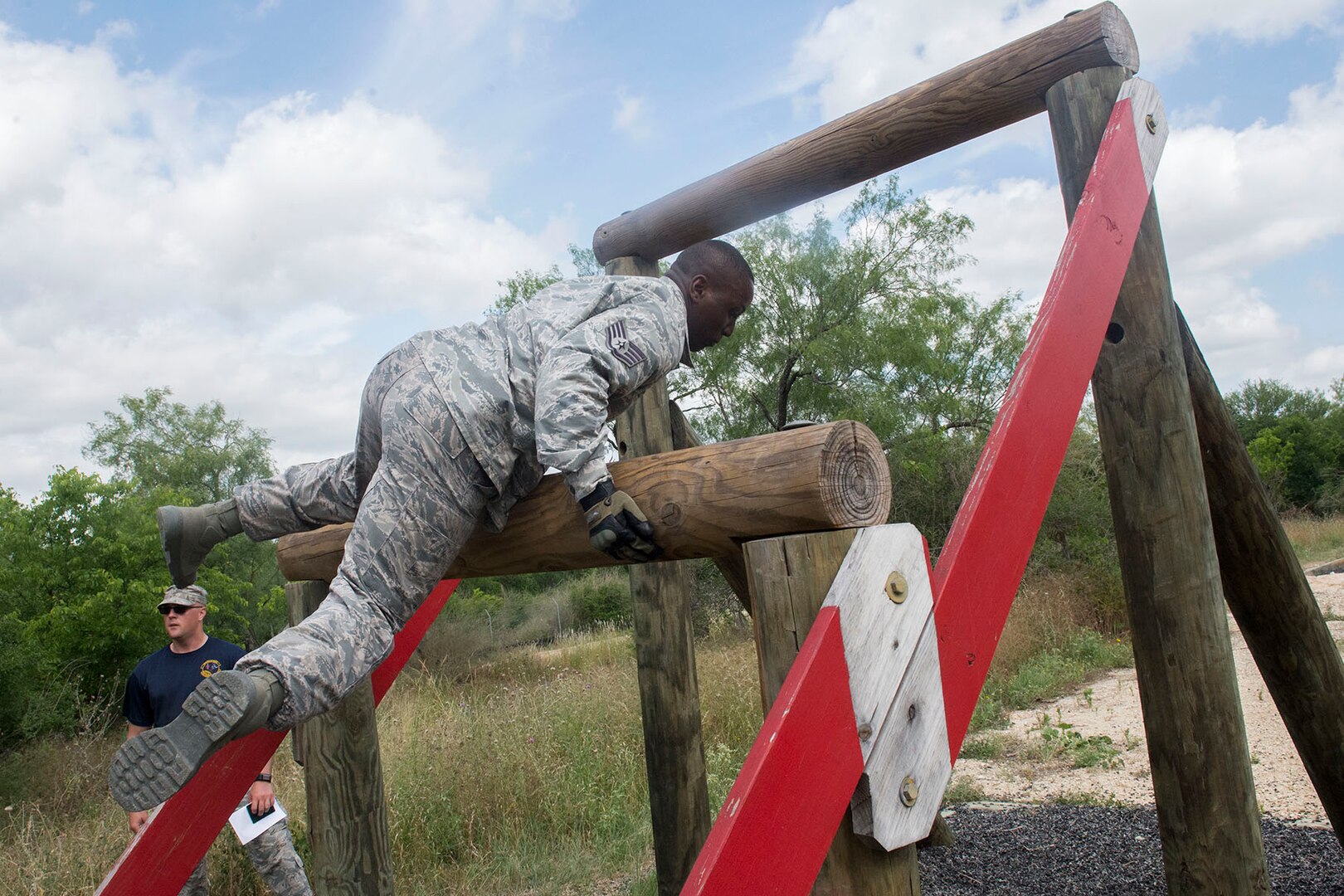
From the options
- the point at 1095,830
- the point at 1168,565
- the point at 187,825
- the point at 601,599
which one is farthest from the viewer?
the point at 601,599

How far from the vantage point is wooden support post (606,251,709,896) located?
340 centimetres

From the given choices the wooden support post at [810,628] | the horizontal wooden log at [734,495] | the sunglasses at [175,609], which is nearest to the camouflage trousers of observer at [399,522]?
the horizontal wooden log at [734,495]

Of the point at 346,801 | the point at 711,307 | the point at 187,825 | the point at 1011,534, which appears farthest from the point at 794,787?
the point at 346,801

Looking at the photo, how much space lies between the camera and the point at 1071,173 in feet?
7.82

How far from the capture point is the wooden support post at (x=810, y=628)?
1329 millimetres

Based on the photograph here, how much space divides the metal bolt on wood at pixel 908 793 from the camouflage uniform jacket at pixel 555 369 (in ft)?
2.42

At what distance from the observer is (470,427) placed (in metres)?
1.99

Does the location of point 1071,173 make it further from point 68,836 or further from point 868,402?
point 868,402

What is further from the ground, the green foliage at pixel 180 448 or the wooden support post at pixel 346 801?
the green foliage at pixel 180 448

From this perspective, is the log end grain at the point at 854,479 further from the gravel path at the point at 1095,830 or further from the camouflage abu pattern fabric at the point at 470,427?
the gravel path at the point at 1095,830

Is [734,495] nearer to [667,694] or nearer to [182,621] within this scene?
[667,694]

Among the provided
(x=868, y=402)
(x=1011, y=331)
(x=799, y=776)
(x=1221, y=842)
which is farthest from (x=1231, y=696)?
(x=1011, y=331)

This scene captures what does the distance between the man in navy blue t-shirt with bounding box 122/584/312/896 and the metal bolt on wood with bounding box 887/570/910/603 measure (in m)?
3.39

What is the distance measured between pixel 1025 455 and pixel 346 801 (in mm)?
2253
